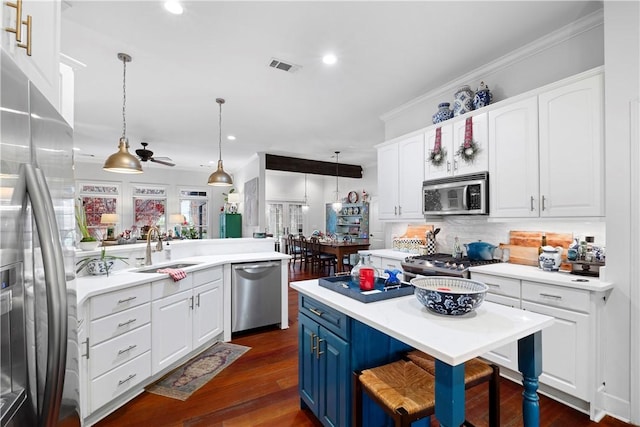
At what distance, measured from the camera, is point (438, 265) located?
2.85 metres

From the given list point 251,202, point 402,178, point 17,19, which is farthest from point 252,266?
point 251,202

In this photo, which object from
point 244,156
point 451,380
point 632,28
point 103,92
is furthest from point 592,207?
point 244,156

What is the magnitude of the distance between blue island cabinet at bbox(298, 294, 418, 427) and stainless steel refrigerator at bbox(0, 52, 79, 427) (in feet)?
3.76

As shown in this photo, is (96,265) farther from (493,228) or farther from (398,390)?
(493,228)

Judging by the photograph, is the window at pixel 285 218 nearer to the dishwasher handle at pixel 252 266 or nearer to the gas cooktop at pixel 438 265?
the dishwasher handle at pixel 252 266

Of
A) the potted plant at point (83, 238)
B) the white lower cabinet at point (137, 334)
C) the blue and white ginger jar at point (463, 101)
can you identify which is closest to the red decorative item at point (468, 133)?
the blue and white ginger jar at point (463, 101)

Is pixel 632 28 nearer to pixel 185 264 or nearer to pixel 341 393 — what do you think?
pixel 341 393

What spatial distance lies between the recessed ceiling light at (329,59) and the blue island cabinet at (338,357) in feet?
7.14

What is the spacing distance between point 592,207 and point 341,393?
2175 mm

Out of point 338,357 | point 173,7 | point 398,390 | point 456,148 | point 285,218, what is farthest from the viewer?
point 285,218

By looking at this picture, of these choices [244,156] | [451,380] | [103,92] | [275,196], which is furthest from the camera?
[275,196]

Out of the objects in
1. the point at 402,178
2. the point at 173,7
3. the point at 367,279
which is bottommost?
the point at 367,279

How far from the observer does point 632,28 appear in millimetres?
1936

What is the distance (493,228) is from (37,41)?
11.5 feet
